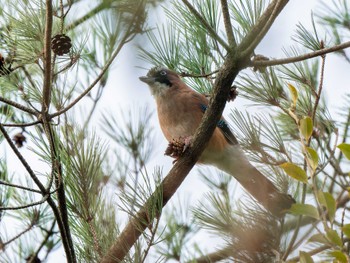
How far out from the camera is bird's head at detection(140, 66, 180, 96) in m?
5.01

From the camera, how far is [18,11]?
315 cm

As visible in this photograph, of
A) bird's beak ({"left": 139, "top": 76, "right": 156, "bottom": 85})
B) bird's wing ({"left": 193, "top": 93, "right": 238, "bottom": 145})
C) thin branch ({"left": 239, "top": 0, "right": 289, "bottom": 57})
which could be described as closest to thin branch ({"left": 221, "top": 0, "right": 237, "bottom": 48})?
thin branch ({"left": 239, "top": 0, "right": 289, "bottom": 57})

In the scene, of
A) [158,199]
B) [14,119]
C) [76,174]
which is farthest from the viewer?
[14,119]

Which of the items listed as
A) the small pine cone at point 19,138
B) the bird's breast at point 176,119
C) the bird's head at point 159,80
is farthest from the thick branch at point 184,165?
the bird's head at point 159,80

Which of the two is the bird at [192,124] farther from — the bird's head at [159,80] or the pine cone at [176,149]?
the pine cone at [176,149]

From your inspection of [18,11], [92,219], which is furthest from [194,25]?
[92,219]

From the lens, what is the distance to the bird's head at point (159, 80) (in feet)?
16.4

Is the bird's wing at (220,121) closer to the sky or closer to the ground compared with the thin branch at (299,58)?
closer to the sky

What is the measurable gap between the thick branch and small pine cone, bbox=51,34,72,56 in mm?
695

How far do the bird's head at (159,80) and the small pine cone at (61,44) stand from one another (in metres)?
1.95

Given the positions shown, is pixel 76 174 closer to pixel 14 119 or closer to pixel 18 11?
pixel 18 11

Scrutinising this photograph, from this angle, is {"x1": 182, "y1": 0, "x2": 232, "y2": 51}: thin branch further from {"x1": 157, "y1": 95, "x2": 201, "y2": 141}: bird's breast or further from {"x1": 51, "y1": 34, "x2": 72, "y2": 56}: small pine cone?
{"x1": 157, "y1": 95, "x2": 201, "y2": 141}: bird's breast

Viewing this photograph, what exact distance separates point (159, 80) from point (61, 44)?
6.74 ft

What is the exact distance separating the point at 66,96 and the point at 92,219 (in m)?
0.59
